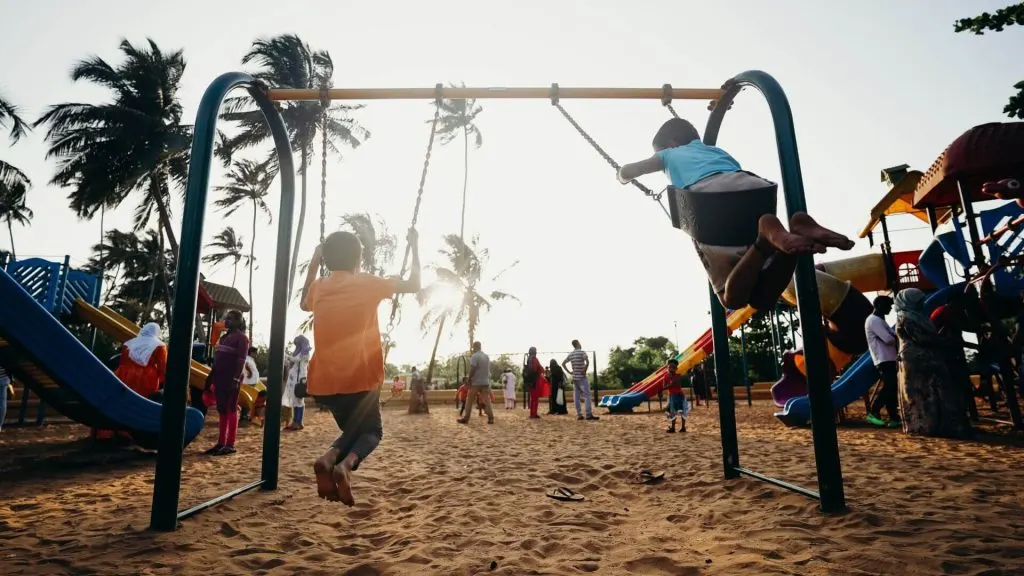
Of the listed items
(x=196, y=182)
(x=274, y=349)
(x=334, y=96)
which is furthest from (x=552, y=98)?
(x=274, y=349)

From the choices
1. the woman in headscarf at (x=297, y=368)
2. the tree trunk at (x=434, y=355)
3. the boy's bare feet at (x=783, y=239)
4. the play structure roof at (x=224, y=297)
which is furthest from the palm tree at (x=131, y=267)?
the boy's bare feet at (x=783, y=239)

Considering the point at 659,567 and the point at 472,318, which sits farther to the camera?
the point at 472,318

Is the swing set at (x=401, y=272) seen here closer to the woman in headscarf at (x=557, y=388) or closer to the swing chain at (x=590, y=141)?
the swing chain at (x=590, y=141)

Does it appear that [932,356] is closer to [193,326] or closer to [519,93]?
[519,93]

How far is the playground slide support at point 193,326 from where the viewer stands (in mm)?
3123

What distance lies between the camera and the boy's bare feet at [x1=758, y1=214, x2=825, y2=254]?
2.46 metres

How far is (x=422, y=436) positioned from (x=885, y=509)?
7048 mm

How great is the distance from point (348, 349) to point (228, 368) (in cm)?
465

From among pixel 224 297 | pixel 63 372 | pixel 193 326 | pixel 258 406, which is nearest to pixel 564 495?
pixel 193 326

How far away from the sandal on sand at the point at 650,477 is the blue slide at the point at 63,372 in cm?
439

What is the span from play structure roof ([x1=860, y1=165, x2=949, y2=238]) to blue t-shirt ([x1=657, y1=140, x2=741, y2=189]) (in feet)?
43.7

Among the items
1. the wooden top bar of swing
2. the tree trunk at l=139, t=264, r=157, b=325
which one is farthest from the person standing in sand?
the tree trunk at l=139, t=264, r=157, b=325

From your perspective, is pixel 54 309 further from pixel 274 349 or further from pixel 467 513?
pixel 467 513

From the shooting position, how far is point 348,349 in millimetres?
2941
